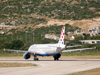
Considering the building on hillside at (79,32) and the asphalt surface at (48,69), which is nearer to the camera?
the asphalt surface at (48,69)

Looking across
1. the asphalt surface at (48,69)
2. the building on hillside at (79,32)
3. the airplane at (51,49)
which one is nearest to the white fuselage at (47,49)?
the airplane at (51,49)

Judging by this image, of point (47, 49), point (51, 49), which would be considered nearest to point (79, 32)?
point (47, 49)

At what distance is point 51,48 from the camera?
62.3 m

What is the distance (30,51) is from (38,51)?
2.69 metres

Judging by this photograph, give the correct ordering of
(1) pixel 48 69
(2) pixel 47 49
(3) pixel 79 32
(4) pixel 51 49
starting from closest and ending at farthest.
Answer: (1) pixel 48 69, (4) pixel 51 49, (2) pixel 47 49, (3) pixel 79 32

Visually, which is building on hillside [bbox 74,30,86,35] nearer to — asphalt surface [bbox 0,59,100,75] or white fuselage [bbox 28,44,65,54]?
white fuselage [bbox 28,44,65,54]

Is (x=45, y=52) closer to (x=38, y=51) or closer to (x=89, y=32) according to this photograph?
(x=38, y=51)

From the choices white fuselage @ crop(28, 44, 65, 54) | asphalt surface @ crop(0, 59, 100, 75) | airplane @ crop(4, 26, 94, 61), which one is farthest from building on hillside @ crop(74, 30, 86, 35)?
asphalt surface @ crop(0, 59, 100, 75)

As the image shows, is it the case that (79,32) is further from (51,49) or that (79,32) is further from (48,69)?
(48,69)

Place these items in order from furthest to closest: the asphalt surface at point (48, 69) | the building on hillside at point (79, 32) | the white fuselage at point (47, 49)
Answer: the building on hillside at point (79, 32), the white fuselage at point (47, 49), the asphalt surface at point (48, 69)

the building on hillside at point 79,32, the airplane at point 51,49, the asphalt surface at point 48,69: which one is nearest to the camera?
the asphalt surface at point 48,69

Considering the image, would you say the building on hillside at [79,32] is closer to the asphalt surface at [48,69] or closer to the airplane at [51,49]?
the airplane at [51,49]

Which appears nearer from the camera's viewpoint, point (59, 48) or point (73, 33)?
point (59, 48)

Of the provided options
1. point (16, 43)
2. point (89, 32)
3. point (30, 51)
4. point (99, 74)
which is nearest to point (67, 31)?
point (89, 32)
